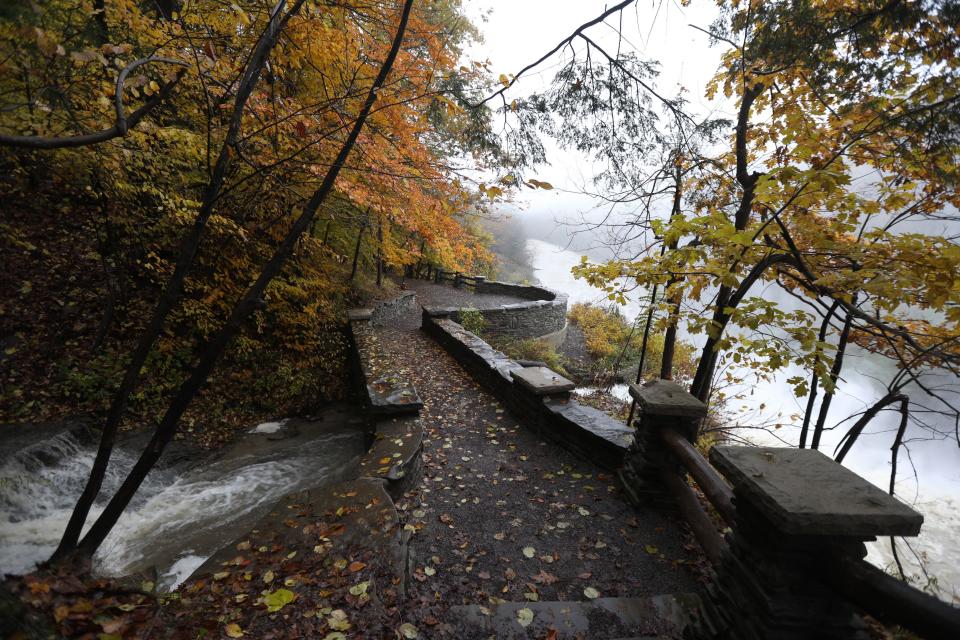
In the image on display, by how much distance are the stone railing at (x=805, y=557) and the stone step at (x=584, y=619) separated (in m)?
0.29

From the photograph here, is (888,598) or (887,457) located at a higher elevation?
(888,598)

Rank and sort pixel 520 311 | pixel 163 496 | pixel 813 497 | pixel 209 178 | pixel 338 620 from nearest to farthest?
1. pixel 813 497
2. pixel 338 620
3. pixel 209 178
4. pixel 163 496
5. pixel 520 311

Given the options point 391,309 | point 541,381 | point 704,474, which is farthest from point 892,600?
point 391,309

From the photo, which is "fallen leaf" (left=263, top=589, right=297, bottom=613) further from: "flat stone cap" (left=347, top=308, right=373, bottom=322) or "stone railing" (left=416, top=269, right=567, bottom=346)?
"stone railing" (left=416, top=269, right=567, bottom=346)

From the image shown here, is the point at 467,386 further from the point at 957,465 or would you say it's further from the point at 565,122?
the point at 957,465

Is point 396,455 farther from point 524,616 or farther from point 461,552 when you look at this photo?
point 524,616

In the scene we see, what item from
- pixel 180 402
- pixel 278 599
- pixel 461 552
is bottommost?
pixel 461 552

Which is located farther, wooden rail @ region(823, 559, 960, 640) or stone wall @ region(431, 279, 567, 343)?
stone wall @ region(431, 279, 567, 343)

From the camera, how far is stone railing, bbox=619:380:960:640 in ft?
4.75

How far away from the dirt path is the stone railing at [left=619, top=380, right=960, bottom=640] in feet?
2.90

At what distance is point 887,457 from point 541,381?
51.0 ft

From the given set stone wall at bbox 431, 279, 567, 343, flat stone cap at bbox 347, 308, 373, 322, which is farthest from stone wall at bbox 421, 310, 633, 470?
stone wall at bbox 431, 279, 567, 343

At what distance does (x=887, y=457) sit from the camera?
12.9 meters

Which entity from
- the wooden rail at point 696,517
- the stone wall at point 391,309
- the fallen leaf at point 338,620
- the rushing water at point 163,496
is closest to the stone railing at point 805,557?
the wooden rail at point 696,517
